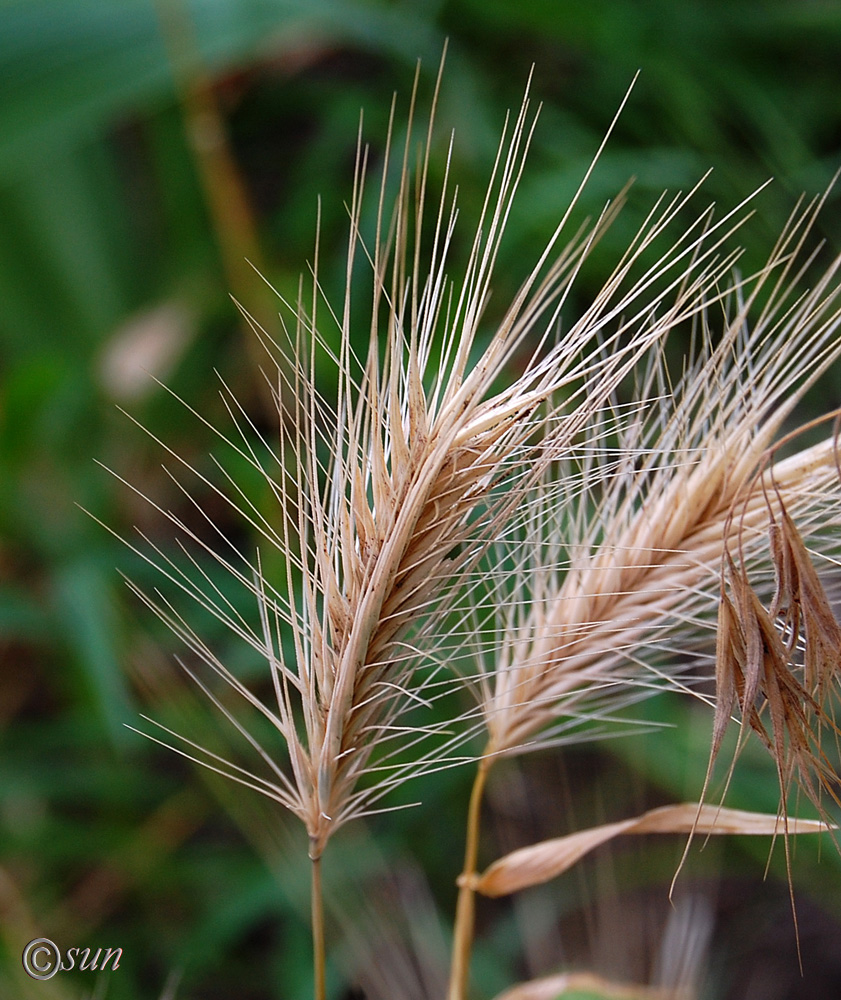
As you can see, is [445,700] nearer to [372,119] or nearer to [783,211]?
[783,211]

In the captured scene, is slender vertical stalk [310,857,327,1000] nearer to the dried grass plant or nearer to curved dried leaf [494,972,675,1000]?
the dried grass plant

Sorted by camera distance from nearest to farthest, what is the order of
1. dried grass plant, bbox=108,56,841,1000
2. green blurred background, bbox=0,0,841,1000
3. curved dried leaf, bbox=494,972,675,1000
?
dried grass plant, bbox=108,56,841,1000 → curved dried leaf, bbox=494,972,675,1000 → green blurred background, bbox=0,0,841,1000

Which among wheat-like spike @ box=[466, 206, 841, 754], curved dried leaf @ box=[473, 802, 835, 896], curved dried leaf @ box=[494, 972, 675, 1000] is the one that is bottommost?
curved dried leaf @ box=[494, 972, 675, 1000]

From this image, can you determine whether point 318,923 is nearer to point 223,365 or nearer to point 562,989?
point 562,989

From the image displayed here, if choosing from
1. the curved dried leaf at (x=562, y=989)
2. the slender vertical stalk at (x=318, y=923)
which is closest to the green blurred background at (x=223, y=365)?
the curved dried leaf at (x=562, y=989)

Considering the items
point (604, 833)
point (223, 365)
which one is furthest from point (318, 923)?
point (223, 365)

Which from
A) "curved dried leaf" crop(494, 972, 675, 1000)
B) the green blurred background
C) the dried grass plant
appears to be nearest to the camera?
the dried grass plant

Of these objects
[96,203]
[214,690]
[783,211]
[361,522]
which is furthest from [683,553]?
[96,203]

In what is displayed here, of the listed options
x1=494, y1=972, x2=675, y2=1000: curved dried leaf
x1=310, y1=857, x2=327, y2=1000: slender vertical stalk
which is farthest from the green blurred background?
x1=310, y1=857, x2=327, y2=1000: slender vertical stalk
